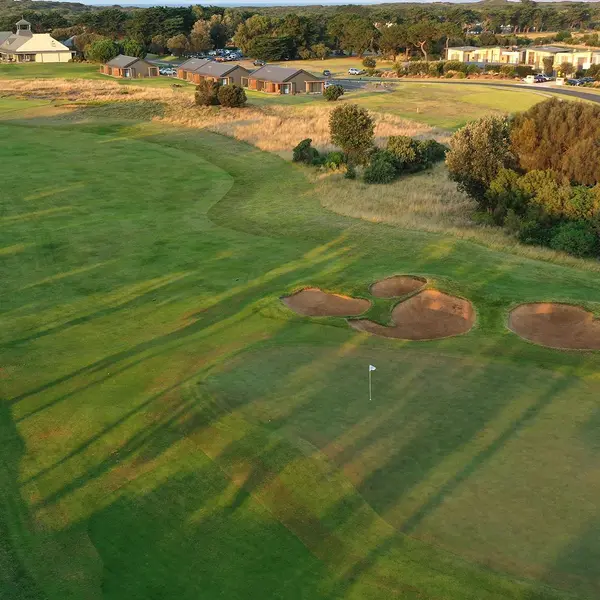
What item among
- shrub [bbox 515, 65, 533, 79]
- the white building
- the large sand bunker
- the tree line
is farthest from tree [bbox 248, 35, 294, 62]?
the large sand bunker

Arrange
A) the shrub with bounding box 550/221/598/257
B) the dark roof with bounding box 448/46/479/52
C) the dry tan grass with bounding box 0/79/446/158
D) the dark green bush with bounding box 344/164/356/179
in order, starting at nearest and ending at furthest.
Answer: the shrub with bounding box 550/221/598/257, the dark green bush with bounding box 344/164/356/179, the dry tan grass with bounding box 0/79/446/158, the dark roof with bounding box 448/46/479/52

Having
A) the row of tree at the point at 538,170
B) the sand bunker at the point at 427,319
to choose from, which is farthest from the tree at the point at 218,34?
the sand bunker at the point at 427,319

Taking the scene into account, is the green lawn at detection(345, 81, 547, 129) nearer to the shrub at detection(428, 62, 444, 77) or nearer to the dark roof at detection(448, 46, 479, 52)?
the shrub at detection(428, 62, 444, 77)

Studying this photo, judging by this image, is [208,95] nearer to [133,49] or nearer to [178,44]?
[133,49]

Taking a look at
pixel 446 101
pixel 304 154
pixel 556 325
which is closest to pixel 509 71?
pixel 446 101

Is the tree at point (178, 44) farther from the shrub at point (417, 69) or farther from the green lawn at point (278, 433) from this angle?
the green lawn at point (278, 433)
